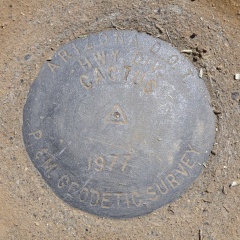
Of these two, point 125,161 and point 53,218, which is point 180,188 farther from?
point 53,218

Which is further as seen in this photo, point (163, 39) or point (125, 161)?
point (163, 39)

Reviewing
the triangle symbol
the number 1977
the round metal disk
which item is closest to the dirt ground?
the round metal disk

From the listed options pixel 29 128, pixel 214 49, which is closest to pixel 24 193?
pixel 29 128

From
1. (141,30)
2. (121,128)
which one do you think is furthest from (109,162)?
(141,30)

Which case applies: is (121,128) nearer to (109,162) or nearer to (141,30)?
(109,162)

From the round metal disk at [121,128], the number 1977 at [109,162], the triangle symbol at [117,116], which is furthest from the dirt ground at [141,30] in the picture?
the triangle symbol at [117,116]

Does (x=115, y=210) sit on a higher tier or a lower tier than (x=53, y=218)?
higher
